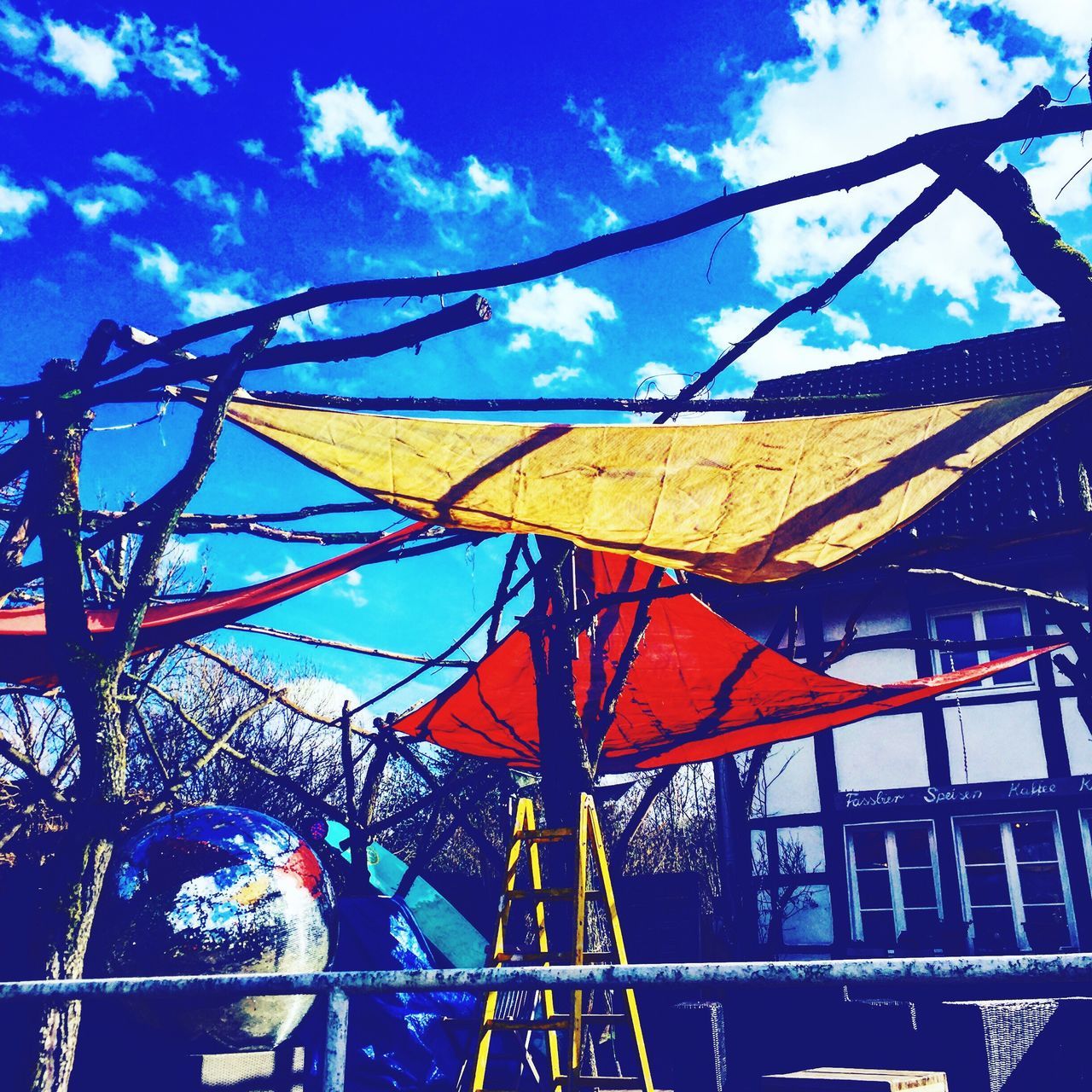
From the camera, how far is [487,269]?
120 inches

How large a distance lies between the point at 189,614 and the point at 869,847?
390 inches

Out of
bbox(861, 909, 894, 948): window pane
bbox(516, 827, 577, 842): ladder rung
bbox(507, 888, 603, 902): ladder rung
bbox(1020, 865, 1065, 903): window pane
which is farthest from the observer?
bbox(861, 909, 894, 948): window pane

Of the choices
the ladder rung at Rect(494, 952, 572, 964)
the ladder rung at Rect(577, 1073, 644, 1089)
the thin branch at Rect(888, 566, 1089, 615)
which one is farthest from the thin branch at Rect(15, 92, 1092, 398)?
the ladder rung at Rect(577, 1073, 644, 1089)

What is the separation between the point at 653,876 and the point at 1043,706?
5989 millimetres

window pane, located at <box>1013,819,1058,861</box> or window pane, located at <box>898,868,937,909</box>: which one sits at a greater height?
window pane, located at <box>1013,819,1058,861</box>

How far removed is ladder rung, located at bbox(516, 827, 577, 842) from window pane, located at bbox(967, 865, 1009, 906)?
856 cm

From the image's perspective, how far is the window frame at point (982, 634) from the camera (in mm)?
12156

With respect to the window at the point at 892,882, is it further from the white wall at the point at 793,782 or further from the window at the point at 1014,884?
the white wall at the point at 793,782

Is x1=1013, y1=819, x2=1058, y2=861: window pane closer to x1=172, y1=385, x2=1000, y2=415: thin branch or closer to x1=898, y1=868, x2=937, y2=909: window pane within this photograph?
x1=898, y1=868, x2=937, y2=909: window pane

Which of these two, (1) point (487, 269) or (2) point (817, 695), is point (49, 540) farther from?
(2) point (817, 695)

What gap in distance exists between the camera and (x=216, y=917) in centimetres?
602

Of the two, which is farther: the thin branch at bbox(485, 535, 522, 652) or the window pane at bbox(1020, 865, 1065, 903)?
the window pane at bbox(1020, 865, 1065, 903)

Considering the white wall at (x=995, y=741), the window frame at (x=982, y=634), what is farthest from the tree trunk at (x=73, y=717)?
the white wall at (x=995, y=741)

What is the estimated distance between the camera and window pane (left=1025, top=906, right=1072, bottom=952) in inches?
440
